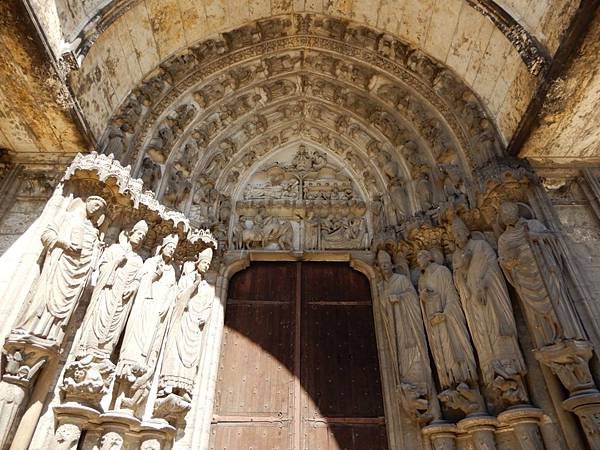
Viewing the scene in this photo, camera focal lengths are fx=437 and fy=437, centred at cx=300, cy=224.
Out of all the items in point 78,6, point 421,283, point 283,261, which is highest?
point 78,6

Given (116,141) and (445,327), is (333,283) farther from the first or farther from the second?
(116,141)

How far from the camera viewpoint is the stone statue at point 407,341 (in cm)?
360

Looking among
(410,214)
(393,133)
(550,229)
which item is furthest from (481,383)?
(393,133)

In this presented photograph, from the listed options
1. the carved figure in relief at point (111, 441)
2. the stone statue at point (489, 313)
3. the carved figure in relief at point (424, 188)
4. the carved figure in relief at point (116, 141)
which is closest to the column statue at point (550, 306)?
the stone statue at point (489, 313)

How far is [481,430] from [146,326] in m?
2.78

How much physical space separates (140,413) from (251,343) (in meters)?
1.35

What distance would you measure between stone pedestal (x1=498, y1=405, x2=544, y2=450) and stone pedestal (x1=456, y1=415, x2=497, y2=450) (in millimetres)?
131

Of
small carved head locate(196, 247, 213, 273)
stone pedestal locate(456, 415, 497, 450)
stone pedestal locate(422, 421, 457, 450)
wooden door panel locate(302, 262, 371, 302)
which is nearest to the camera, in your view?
stone pedestal locate(456, 415, 497, 450)

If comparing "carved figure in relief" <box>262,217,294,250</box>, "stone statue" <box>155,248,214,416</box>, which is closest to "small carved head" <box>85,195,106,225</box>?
Answer: "stone statue" <box>155,248,214,416</box>

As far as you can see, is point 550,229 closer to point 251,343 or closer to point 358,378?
point 358,378

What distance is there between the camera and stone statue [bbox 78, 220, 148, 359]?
3.45 metres

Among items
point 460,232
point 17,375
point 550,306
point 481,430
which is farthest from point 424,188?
point 17,375

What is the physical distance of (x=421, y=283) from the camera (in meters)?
4.22

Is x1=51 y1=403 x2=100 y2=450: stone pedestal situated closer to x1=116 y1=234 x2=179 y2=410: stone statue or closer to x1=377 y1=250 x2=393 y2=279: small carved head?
x1=116 y1=234 x2=179 y2=410: stone statue
